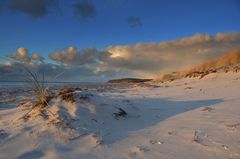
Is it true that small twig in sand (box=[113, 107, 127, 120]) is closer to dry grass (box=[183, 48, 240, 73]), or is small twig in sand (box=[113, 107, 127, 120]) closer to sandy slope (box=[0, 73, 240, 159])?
sandy slope (box=[0, 73, 240, 159])

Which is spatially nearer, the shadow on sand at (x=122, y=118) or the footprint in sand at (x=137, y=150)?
the footprint in sand at (x=137, y=150)

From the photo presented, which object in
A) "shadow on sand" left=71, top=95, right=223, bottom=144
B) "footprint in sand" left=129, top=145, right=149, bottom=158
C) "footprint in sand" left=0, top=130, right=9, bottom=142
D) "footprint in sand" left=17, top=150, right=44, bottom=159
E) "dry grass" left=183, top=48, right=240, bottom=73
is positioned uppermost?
"dry grass" left=183, top=48, right=240, bottom=73

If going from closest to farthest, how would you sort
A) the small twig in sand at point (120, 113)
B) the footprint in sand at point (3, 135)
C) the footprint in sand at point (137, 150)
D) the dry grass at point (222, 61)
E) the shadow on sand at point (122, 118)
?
1. the footprint in sand at point (137, 150)
2. the footprint in sand at point (3, 135)
3. the shadow on sand at point (122, 118)
4. the small twig in sand at point (120, 113)
5. the dry grass at point (222, 61)

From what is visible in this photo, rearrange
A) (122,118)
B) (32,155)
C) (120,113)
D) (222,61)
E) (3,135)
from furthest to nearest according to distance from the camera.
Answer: (222,61) → (120,113) → (122,118) → (3,135) → (32,155)

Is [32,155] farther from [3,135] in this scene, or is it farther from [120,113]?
[120,113]

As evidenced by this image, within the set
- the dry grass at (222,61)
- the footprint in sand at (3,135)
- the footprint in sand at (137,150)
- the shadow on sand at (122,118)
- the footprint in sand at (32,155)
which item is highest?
the dry grass at (222,61)

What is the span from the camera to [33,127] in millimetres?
3533

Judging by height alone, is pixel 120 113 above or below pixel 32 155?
above

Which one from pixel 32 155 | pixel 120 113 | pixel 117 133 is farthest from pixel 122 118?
pixel 32 155

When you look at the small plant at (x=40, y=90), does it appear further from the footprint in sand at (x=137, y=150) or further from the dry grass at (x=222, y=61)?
the dry grass at (x=222, y=61)

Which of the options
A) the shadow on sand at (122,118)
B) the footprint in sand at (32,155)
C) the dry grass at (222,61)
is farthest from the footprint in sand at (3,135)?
Answer: the dry grass at (222,61)

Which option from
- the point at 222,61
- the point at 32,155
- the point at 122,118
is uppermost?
the point at 222,61

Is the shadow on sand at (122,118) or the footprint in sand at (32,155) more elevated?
the shadow on sand at (122,118)

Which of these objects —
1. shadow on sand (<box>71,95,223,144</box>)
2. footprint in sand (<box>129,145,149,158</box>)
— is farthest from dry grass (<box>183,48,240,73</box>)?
footprint in sand (<box>129,145,149,158</box>)
